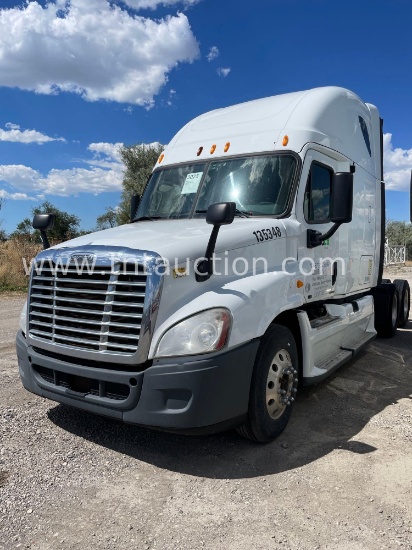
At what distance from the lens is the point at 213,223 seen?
3537mm

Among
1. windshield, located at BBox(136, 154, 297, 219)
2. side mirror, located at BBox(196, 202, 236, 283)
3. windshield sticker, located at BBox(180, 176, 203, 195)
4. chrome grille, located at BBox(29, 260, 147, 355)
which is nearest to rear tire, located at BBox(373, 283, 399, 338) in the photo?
windshield, located at BBox(136, 154, 297, 219)

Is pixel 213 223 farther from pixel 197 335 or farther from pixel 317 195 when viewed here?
pixel 317 195

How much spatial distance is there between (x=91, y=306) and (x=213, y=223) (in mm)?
1144

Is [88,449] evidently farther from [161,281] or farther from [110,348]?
[161,281]

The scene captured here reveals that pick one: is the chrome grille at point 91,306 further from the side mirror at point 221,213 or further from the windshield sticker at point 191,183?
the windshield sticker at point 191,183

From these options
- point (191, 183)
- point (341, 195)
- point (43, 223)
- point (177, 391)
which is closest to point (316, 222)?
point (341, 195)

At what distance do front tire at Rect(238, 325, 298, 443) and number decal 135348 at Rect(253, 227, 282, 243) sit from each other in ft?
2.61

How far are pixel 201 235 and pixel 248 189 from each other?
1027 mm

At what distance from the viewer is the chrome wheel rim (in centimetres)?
393

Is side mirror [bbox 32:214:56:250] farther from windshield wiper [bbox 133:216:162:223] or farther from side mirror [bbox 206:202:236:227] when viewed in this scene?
side mirror [bbox 206:202:236:227]

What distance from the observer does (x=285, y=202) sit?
4.57 meters

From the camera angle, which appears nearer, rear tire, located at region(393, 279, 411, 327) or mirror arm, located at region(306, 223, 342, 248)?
mirror arm, located at region(306, 223, 342, 248)

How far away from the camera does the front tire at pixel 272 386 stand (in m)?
3.69

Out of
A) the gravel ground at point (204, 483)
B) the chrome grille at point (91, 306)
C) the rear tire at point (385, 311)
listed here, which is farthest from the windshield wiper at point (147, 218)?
the rear tire at point (385, 311)
